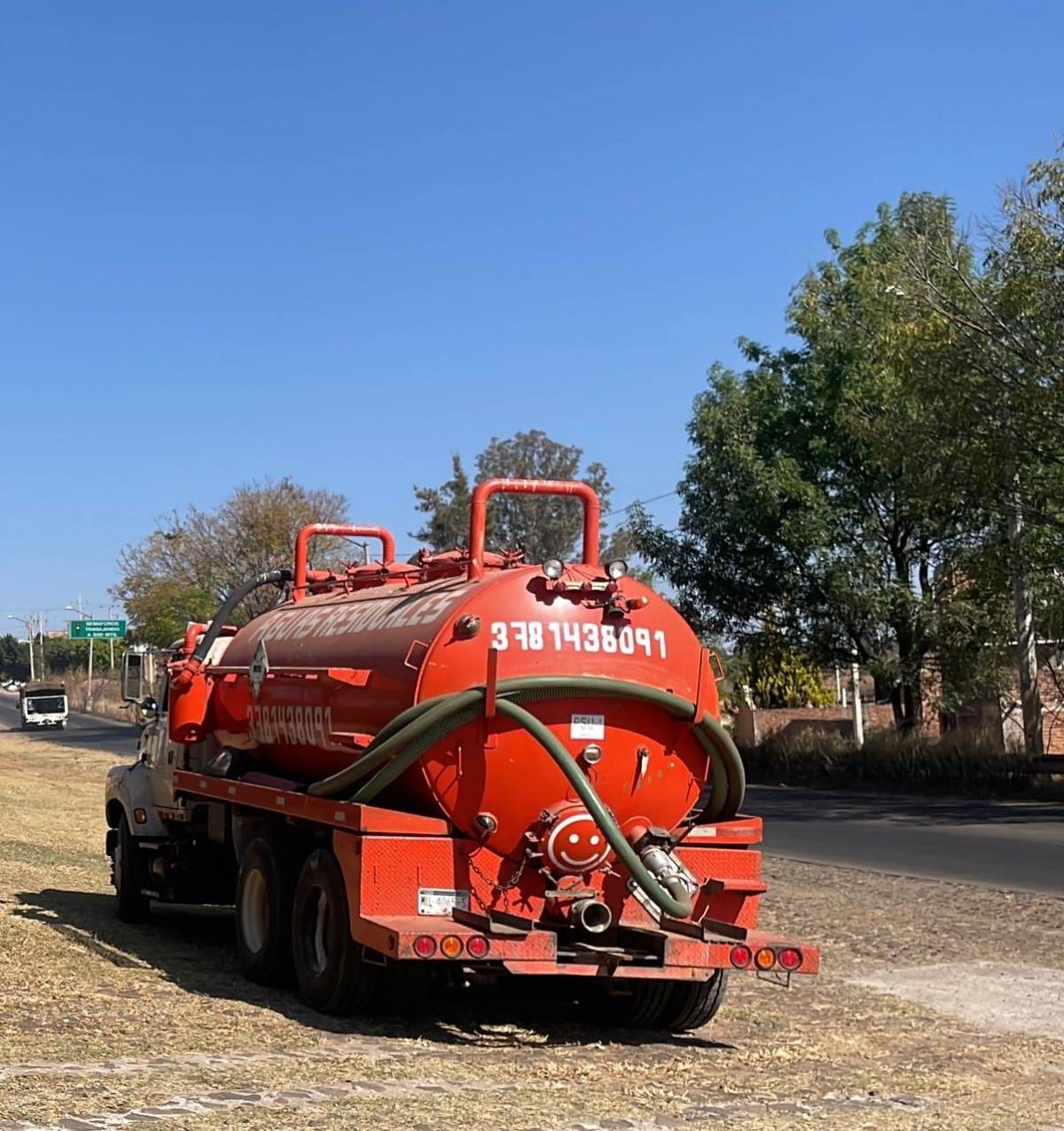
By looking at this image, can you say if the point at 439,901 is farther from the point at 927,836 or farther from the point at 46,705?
the point at 46,705

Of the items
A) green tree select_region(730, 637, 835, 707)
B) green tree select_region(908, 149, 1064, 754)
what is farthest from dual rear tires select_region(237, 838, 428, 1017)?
green tree select_region(730, 637, 835, 707)

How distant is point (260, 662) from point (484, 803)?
9.52 ft

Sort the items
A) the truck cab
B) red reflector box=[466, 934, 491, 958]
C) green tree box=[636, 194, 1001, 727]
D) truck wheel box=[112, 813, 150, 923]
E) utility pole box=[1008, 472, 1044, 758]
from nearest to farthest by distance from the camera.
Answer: red reflector box=[466, 934, 491, 958] < truck wheel box=[112, 813, 150, 923] < utility pole box=[1008, 472, 1044, 758] < green tree box=[636, 194, 1001, 727] < the truck cab

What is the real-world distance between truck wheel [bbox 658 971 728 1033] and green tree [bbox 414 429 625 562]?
4696cm

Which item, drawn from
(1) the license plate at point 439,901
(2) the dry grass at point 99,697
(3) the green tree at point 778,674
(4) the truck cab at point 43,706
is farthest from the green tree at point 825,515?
(2) the dry grass at point 99,697

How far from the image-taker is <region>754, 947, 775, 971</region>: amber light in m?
9.00

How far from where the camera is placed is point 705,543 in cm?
3791

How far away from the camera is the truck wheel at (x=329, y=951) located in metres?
9.31

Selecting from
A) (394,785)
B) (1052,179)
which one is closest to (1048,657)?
(1052,179)

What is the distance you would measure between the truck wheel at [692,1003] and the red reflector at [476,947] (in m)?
1.32

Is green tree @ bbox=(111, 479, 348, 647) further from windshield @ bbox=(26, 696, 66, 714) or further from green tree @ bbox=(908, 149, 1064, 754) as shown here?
green tree @ bbox=(908, 149, 1064, 754)

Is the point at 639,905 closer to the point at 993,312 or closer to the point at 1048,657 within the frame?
the point at 993,312

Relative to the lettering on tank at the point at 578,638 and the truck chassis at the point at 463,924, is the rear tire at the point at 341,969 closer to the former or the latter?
the truck chassis at the point at 463,924

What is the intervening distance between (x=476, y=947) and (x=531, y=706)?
1.35 metres
